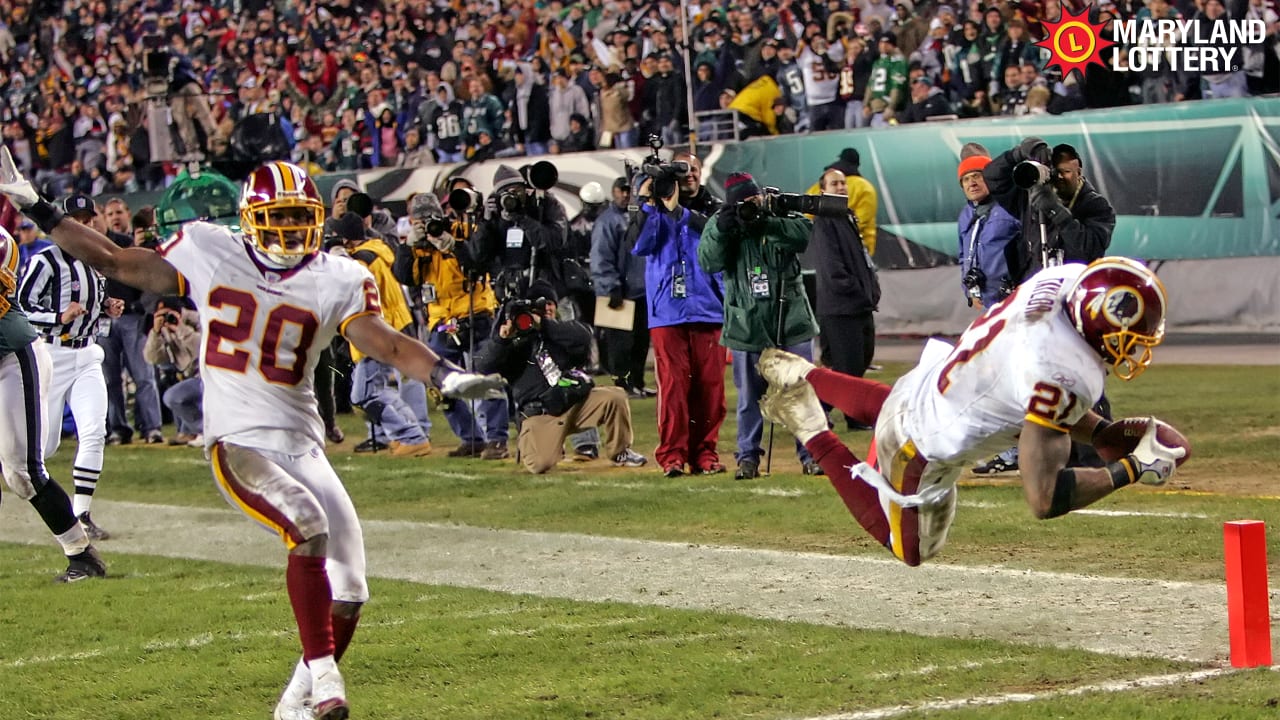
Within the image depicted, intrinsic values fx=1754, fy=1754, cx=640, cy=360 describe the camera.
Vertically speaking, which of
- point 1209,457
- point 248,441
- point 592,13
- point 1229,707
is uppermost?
point 592,13

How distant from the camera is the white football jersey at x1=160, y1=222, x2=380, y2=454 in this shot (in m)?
5.53

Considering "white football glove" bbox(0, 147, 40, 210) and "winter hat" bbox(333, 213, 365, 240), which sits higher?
"white football glove" bbox(0, 147, 40, 210)

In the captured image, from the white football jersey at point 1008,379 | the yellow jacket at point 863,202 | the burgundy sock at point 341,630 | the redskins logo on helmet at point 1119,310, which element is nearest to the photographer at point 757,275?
the yellow jacket at point 863,202

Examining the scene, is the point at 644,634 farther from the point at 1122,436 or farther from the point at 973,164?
the point at 973,164

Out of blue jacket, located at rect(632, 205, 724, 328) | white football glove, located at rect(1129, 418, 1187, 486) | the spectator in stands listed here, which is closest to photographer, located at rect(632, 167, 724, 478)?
blue jacket, located at rect(632, 205, 724, 328)

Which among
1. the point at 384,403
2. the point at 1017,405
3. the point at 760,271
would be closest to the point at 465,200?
the point at 384,403

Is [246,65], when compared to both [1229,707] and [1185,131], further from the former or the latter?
[1229,707]

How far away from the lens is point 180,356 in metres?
14.5

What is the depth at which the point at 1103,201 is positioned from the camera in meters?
9.38

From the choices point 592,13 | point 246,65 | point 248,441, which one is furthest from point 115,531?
point 246,65

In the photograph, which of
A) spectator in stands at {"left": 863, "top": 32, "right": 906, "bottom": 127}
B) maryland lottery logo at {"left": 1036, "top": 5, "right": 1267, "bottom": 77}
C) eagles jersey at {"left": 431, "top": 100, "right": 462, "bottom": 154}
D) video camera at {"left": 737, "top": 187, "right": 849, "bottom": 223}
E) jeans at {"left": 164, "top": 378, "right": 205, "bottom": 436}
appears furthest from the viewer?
eagles jersey at {"left": 431, "top": 100, "right": 462, "bottom": 154}

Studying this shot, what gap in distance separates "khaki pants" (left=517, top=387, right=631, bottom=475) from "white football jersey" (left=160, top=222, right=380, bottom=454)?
583cm

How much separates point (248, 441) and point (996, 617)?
9.37 ft

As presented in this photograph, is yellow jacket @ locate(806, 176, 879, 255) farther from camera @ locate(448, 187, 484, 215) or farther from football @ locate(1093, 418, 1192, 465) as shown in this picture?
football @ locate(1093, 418, 1192, 465)
